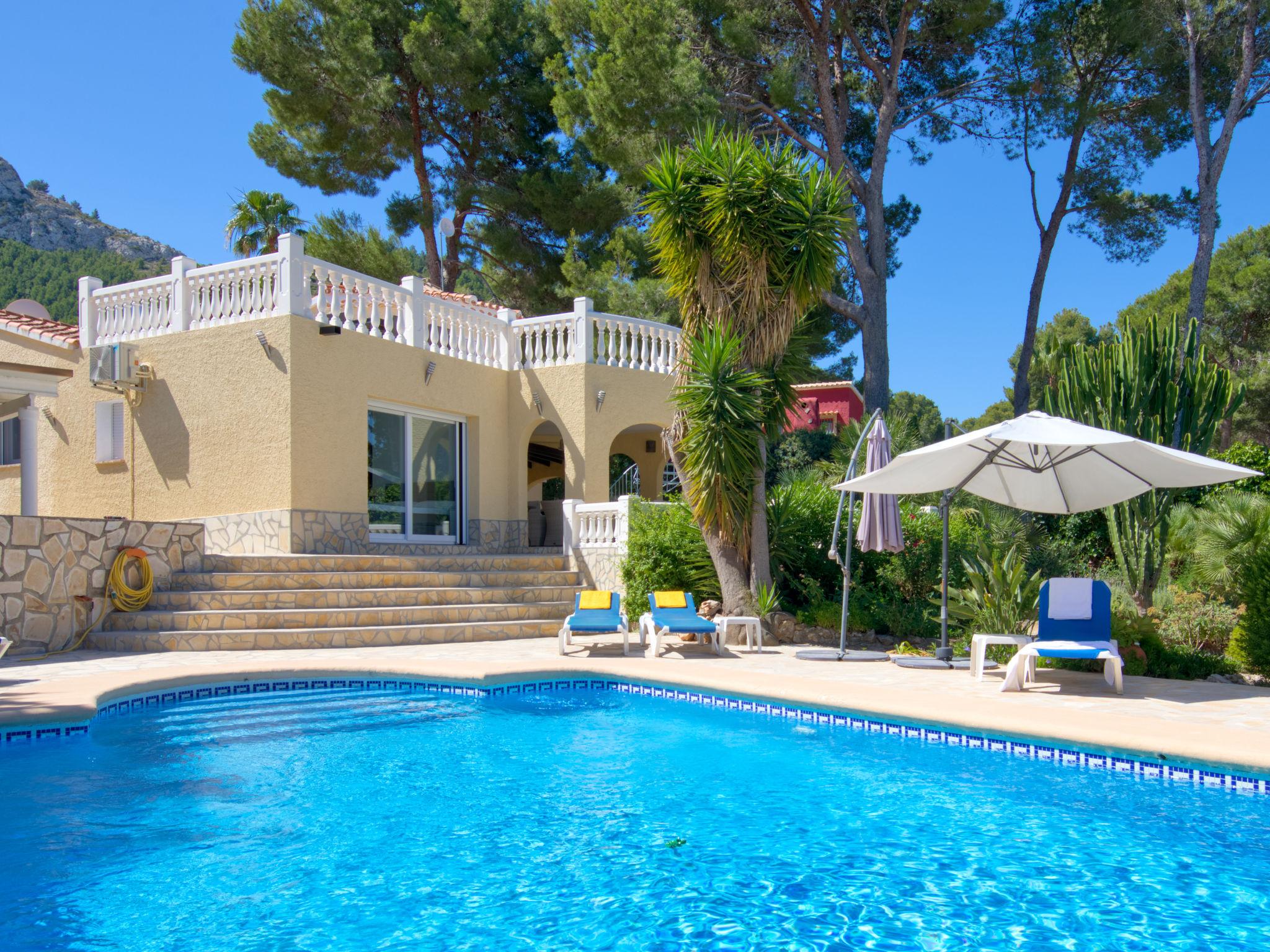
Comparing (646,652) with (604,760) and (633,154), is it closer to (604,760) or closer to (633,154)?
(604,760)

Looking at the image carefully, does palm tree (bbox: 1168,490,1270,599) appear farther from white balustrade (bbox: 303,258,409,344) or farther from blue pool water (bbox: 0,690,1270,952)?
white balustrade (bbox: 303,258,409,344)

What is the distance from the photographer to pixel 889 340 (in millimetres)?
23750

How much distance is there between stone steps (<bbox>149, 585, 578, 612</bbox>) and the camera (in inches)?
500

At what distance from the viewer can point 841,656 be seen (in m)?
11.7

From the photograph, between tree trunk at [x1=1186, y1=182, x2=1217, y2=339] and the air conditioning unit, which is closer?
the air conditioning unit

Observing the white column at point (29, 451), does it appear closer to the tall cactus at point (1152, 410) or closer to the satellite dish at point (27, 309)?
the satellite dish at point (27, 309)

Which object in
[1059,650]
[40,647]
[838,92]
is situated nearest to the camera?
[1059,650]

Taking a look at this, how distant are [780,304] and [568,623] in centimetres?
534

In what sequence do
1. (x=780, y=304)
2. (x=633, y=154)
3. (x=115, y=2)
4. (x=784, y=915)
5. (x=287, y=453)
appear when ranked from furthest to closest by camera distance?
1. (x=115, y=2)
2. (x=633, y=154)
3. (x=287, y=453)
4. (x=780, y=304)
5. (x=784, y=915)

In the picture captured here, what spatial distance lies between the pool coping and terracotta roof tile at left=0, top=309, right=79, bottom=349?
952 cm

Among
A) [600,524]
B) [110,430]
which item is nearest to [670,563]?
[600,524]

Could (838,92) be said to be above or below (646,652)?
above

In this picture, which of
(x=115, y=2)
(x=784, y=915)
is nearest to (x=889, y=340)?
(x=784, y=915)

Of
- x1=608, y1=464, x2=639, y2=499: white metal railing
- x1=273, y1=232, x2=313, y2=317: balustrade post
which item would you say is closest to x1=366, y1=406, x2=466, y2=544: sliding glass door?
x1=273, y1=232, x2=313, y2=317: balustrade post
